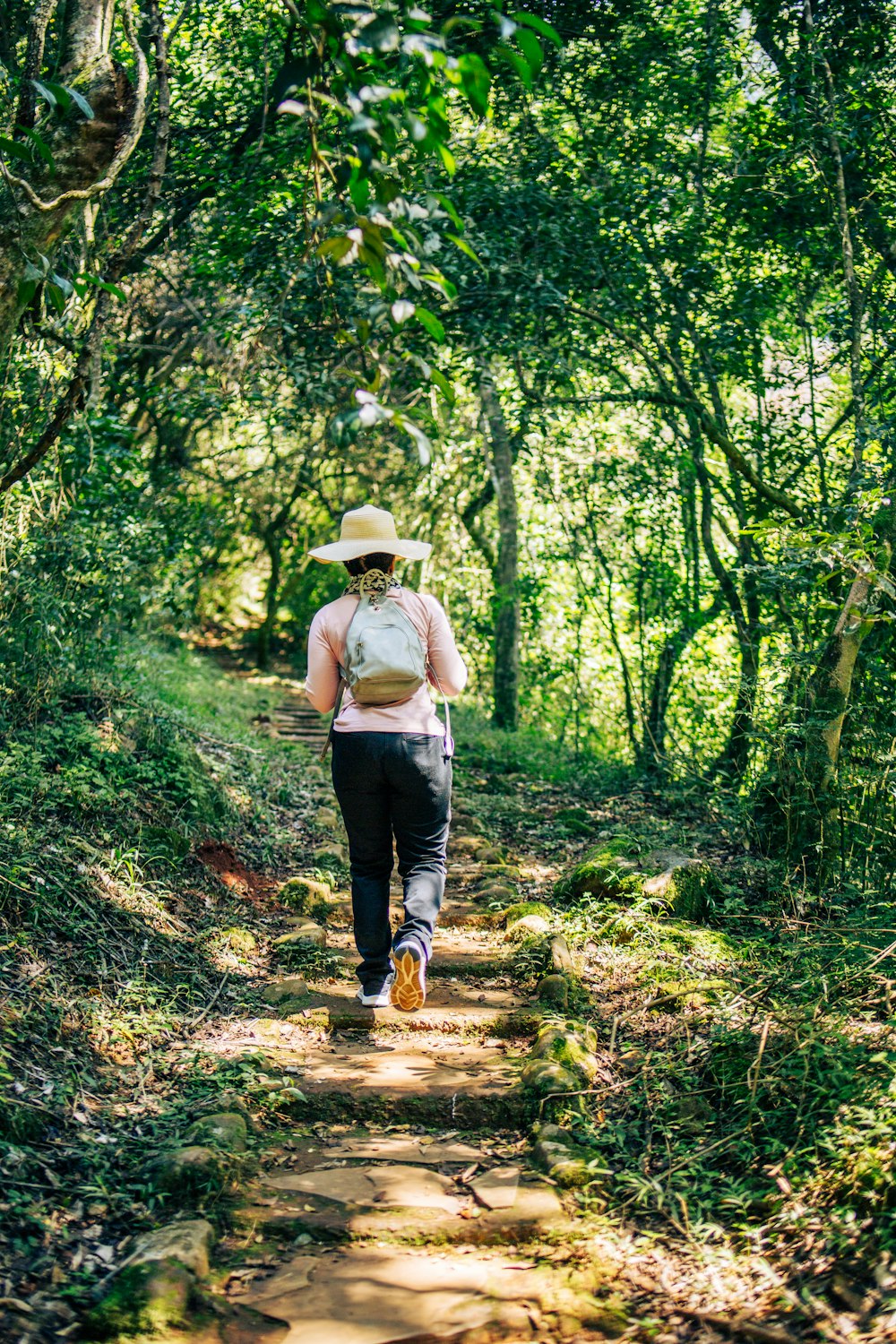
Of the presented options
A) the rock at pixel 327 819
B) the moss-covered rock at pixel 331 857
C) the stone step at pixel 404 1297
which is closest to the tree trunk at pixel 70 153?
the stone step at pixel 404 1297

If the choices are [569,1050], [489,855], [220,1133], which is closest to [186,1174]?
[220,1133]

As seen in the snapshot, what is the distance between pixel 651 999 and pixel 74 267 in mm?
5996

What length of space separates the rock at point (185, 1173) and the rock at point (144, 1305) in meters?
0.45

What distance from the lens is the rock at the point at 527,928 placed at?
5.45m

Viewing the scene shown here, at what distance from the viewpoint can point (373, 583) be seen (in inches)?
179

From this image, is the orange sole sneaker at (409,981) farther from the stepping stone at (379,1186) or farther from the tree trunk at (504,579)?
the tree trunk at (504,579)

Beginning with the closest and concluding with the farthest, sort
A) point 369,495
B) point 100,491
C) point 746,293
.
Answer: point 100,491 < point 746,293 < point 369,495

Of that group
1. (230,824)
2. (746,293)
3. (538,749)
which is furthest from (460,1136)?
(538,749)

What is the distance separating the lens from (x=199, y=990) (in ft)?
15.3

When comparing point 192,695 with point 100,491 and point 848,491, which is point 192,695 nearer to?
point 100,491

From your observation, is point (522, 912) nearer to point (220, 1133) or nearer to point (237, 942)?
point (237, 942)

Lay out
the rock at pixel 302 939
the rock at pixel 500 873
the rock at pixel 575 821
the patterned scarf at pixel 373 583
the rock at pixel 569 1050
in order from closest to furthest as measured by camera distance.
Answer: the rock at pixel 569 1050 → the patterned scarf at pixel 373 583 → the rock at pixel 302 939 → the rock at pixel 500 873 → the rock at pixel 575 821

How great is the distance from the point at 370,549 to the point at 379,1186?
2.40m

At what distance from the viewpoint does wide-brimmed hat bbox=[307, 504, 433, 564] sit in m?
4.48
